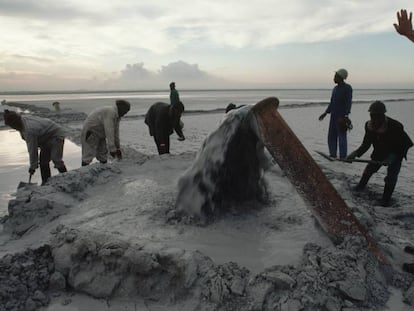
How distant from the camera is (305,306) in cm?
249

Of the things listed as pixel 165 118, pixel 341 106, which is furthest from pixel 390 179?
pixel 165 118

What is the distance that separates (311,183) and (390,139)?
182 centimetres

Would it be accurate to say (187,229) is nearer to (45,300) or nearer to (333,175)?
(45,300)

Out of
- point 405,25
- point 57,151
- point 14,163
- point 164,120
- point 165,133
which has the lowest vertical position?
point 14,163

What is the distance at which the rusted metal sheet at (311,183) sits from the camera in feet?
10.5

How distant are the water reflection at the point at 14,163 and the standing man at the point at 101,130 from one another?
1147mm

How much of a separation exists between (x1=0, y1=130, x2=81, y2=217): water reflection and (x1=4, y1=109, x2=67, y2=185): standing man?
713 millimetres

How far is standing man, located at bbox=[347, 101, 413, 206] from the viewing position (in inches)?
176

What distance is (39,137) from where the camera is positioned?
532 centimetres

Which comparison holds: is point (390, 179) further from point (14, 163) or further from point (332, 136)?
point (14, 163)

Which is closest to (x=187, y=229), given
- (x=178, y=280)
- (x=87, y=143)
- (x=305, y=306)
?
(x=178, y=280)

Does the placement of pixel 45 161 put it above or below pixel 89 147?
below

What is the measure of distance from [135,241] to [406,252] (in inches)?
92.4

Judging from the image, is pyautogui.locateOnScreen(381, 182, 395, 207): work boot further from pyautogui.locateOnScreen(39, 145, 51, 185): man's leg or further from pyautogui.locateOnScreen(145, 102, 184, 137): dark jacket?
pyautogui.locateOnScreen(39, 145, 51, 185): man's leg
